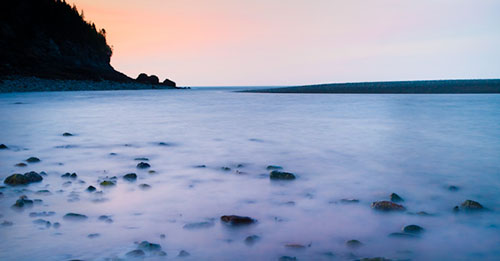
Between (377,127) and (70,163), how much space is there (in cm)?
977

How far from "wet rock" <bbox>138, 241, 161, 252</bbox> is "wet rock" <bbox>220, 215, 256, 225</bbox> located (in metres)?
0.74

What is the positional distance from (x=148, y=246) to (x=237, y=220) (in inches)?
34.2

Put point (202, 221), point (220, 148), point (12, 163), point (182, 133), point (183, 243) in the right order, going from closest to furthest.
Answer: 1. point (183, 243)
2. point (202, 221)
3. point (12, 163)
4. point (220, 148)
5. point (182, 133)

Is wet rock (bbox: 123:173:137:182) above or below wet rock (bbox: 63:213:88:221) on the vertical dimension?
below

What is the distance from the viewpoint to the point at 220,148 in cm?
829

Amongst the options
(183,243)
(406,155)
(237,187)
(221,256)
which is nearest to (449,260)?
(221,256)

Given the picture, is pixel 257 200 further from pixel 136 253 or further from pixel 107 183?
pixel 107 183

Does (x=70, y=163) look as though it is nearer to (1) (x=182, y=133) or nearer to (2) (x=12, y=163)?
(2) (x=12, y=163)

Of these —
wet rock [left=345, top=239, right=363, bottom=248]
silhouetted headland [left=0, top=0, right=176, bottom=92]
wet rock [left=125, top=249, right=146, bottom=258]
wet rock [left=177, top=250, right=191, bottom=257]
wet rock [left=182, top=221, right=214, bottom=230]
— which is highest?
silhouetted headland [left=0, top=0, right=176, bottom=92]

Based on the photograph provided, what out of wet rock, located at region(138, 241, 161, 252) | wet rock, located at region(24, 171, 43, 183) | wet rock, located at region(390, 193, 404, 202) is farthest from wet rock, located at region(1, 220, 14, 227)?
wet rock, located at region(390, 193, 404, 202)

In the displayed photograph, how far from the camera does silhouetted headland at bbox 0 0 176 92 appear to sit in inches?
2039

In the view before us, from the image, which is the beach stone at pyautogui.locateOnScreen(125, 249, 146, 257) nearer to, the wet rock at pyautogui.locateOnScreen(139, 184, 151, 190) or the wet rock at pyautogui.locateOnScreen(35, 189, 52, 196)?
the wet rock at pyautogui.locateOnScreen(139, 184, 151, 190)

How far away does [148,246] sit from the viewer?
9.64 ft

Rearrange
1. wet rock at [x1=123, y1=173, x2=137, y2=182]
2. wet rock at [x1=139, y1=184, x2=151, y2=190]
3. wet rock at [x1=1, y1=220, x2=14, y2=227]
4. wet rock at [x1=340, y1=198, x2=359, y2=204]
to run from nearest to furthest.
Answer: wet rock at [x1=1, y1=220, x2=14, y2=227] → wet rock at [x1=340, y1=198, x2=359, y2=204] → wet rock at [x1=139, y1=184, x2=151, y2=190] → wet rock at [x1=123, y1=173, x2=137, y2=182]
